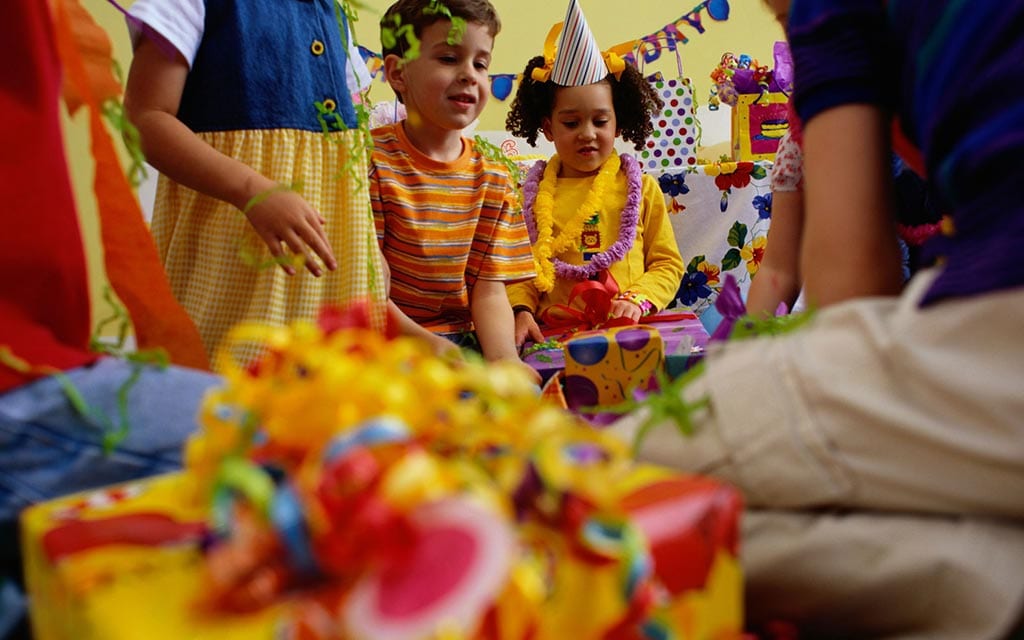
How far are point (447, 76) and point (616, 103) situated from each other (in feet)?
2.29

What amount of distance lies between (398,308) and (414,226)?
12 centimetres

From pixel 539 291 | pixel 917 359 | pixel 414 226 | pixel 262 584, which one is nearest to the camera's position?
pixel 262 584

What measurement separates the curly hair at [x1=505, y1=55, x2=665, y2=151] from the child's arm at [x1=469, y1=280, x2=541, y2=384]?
0.60 meters

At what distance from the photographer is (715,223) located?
1.86 meters

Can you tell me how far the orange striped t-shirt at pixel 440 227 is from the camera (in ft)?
3.94

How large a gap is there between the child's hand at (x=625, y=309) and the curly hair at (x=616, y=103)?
52 centimetres

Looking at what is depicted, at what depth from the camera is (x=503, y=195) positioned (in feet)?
4.22

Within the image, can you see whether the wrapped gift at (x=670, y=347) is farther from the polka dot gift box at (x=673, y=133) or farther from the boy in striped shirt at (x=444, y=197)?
the polka dot gift box at (x=673, y=133)

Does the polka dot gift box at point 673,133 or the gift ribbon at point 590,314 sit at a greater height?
the polka dot gift box at point 673,133

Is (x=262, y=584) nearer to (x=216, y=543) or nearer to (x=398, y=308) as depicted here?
(x=216, y=543)

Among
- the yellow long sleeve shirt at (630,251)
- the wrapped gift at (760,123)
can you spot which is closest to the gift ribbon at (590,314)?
the yellow long sleeve shirt at (630,251)

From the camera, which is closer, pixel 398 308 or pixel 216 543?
pixel 216 543

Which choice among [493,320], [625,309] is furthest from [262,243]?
[625,309]

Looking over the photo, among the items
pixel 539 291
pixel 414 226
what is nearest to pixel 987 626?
pixel 414 226
